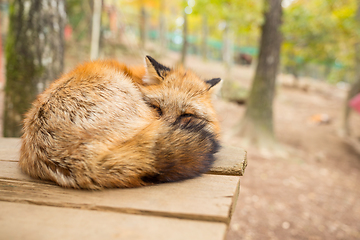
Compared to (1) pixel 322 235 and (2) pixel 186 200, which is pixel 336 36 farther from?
(2) pixel 186 200

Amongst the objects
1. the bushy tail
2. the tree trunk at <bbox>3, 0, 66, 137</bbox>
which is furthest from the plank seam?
the tree trunk at <bbox>3, 0, 66, 137</bbox>

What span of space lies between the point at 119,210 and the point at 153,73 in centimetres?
103

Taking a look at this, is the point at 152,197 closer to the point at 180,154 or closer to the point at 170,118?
the point at 180,154

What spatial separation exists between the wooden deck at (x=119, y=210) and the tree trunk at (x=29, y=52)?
157cm

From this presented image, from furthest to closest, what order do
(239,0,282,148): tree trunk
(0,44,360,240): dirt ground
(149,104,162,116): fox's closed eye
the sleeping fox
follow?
(239,0,282,148): tree trunk
(0,44,360,240): dirt ground
(149,104,162,116): fox's closed eye
the sleeping fox

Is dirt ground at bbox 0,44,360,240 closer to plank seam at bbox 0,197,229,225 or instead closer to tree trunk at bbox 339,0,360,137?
tree trunk at bbox 339,0,360,137

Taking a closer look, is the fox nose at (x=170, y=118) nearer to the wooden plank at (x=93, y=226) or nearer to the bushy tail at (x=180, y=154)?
the bushy tail at (x=180, y=154)

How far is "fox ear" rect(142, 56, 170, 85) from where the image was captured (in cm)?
178

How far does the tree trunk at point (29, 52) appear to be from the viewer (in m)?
2.54

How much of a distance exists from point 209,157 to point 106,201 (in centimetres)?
58

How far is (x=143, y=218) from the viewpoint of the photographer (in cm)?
101

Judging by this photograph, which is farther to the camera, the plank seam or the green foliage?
the green foliage

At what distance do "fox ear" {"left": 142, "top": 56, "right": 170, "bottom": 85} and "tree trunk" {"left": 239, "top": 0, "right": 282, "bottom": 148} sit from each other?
5173mm

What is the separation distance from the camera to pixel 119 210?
1054mm
